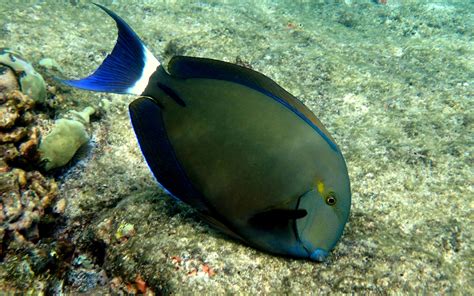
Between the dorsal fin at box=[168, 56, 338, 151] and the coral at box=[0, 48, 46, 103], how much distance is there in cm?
145

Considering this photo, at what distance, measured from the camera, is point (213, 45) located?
4.24 m

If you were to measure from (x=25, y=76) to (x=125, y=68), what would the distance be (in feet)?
4.66

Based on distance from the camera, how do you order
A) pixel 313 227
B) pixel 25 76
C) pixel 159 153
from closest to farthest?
1. pixel 313 227
2. pixel 159 153
3. pixel 25 76

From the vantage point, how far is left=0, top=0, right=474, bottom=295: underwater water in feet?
5.88

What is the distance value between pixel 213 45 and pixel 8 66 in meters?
2.23

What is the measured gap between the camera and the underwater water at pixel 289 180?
1791 millimetres

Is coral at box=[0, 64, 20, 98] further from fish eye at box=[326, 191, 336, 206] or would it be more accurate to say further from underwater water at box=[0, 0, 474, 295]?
fish eye at box=[326, 191, 336, 206]

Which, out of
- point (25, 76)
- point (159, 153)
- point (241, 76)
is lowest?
point (25, 76)

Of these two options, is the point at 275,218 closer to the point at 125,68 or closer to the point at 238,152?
the point at 238,152

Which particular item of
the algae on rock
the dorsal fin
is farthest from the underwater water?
the dorsal fin

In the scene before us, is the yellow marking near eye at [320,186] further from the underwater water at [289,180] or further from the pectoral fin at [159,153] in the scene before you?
the pectoral fin at [159,153]

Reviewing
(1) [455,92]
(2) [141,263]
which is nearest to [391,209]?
(2) [141,263]

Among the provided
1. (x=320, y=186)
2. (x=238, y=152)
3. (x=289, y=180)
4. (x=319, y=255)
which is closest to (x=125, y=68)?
(x=238, y=152)

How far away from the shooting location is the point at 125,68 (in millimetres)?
1713
